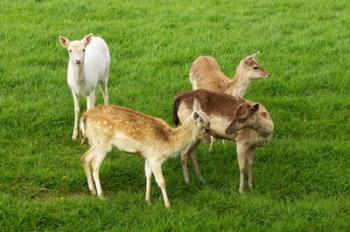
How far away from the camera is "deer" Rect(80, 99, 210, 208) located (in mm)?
7312

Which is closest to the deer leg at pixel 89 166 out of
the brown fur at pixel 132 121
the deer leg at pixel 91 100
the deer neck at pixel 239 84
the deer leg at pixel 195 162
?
the brown fur at pixel 132 121

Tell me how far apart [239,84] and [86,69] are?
86.9 inches

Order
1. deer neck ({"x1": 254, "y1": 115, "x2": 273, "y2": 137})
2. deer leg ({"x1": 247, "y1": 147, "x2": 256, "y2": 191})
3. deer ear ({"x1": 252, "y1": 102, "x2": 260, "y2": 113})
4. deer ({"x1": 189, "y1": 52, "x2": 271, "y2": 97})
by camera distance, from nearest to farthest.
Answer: deer ear ({"x1": 252, "y1": 102, "x2": 260, "y2": 113}) → deer neck ({"x1": 254, "y1": 115, "x2": 273, "y2": 137}) → deer leg ({"x1": 247, "y1": 147, "x2": 256, "y2": 191}) → deer ({"x1": 189, "y1": 52, "x2": 271, "y2": 97})

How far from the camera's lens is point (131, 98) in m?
10.2

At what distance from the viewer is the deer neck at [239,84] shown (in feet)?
31.8

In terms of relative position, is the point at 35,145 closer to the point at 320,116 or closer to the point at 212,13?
the point at 320,116

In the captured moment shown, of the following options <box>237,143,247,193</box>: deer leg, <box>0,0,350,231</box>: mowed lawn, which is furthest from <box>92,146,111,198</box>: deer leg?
<box>237,143,247,193</box>: deer leg

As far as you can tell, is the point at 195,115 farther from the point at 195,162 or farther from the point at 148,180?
the point at 195,162

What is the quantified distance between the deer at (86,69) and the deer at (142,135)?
1.63 metres

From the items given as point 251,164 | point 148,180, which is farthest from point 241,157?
point 148,180

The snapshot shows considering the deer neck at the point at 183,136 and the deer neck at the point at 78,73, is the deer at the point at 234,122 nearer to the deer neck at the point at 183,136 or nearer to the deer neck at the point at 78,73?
the deer neck at the point at 183,136

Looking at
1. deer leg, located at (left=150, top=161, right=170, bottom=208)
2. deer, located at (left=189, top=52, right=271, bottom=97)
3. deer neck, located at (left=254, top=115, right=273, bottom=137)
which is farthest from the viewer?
deer, located at (left=189, top=52, right=271, bottom=97)

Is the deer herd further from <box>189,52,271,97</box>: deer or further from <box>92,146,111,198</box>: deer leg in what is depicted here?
<box>189,52,271,97</box>: deer

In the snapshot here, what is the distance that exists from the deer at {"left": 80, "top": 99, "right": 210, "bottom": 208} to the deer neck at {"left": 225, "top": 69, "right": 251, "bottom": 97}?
2.29 m
